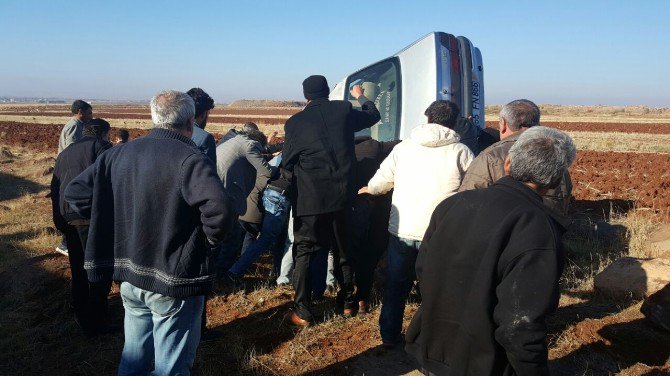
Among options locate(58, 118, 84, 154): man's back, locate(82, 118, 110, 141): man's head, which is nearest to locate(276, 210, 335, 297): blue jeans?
locate(82, 118, 110, 141): man's head

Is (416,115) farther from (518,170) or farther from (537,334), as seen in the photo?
(537,334)

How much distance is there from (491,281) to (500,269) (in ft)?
0.19

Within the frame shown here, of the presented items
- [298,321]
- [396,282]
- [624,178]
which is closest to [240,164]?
[298,321]

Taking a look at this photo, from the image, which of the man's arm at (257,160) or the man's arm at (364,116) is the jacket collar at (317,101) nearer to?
the man's arm at (364,116)

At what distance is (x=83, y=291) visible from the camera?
4.55 metres

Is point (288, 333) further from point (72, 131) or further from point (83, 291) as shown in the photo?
point (72, 131)

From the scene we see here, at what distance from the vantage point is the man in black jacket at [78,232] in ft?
14.4

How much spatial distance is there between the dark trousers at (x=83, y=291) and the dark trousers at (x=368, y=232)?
85.0 inches

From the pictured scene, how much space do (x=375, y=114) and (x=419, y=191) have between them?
104 cm

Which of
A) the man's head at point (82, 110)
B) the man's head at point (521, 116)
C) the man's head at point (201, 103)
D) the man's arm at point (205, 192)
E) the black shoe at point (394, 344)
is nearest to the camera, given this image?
the man's arm at point (205, 192)

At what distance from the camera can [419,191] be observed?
12.0ft

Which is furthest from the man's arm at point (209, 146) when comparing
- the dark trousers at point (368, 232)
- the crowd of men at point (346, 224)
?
the dark trousers at point (368, 232)

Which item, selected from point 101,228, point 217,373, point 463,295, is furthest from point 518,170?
point 217,373

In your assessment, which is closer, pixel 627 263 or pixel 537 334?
pixel 537 334
